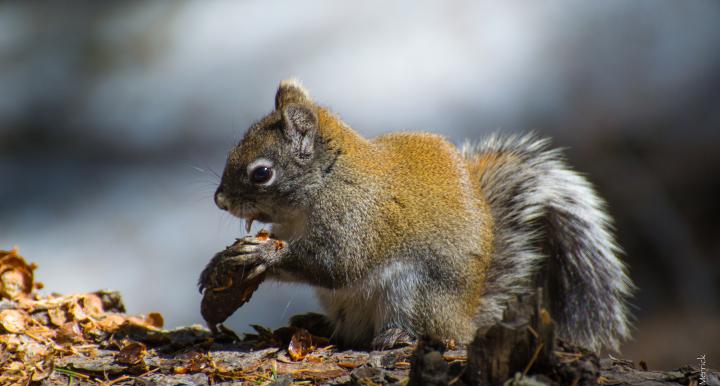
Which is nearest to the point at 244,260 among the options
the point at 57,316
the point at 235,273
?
the point at 235,273

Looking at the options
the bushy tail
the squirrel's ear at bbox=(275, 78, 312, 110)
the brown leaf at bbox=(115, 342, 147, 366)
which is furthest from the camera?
the squirrel's ear at bbox=(275, 78, 312, 110)

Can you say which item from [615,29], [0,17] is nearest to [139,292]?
[0,17]

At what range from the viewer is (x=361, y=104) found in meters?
4.18

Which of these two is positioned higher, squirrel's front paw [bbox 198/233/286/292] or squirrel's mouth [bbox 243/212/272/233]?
squirrel's mouth [bbox 243/212/272/233]

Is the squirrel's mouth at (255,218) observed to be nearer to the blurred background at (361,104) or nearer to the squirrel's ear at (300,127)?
the squirrel's ear at (300,127)

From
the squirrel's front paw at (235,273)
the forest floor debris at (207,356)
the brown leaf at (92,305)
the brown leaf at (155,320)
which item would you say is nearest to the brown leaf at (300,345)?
the forest floor debris at (207,356)

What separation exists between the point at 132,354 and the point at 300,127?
0.76 metres

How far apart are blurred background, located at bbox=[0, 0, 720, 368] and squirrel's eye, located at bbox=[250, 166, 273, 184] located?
1.58 m

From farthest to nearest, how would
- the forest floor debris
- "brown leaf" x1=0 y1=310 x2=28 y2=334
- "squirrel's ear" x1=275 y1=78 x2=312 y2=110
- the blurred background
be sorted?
the blurred background
"squirrel's ear" x1=275 y1=78 x2=312 y2=110
"brown leaf" x1=0 y1=310 x2=28 y2=334
the forest floor debris

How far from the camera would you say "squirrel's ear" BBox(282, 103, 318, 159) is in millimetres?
2404

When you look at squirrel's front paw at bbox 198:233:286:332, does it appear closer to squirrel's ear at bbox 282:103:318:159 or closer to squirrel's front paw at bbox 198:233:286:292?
squirrel's front paw at bbox 198:233:286:292

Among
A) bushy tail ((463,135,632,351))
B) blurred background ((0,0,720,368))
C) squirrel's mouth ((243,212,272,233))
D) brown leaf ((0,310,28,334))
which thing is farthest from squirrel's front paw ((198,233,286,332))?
blurred background ((0,0,720,368))

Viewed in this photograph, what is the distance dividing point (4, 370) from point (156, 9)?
9.58ft

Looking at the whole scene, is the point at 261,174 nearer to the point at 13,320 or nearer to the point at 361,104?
the point at 13,320
